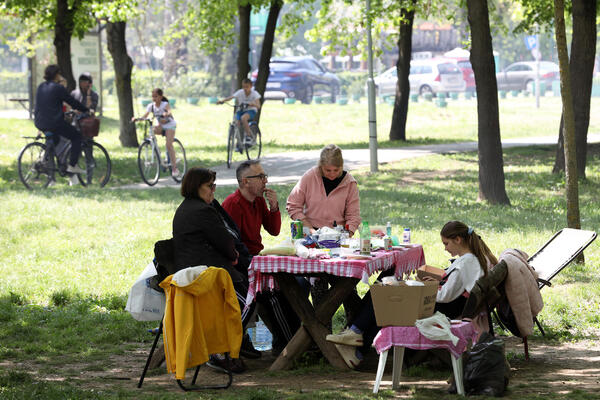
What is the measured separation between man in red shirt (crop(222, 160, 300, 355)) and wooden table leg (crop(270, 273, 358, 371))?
37cm

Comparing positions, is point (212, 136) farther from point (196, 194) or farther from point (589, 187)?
point (196, 194)

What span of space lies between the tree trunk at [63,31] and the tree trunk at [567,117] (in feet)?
44.0

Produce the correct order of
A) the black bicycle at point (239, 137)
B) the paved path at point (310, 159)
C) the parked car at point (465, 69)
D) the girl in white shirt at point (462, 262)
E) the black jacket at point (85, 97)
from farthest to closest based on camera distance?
the parked car at point (465, 69) < the black bicycle at point (239, 137) < the paved path at point (310, 159) < the black jacket at point (85, 97) < the girl in white shirt at point (462, 262)

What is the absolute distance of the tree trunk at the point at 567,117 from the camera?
9.69m

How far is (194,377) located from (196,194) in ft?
4.43

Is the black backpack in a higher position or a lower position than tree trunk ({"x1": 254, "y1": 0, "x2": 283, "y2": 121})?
lower

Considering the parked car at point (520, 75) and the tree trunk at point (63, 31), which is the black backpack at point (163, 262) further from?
the parked car at point (520, 75)

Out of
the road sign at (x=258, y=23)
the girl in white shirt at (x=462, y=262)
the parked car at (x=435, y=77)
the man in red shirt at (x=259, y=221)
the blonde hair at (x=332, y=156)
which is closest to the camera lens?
the girl in white shirt at (x=462, y=262)

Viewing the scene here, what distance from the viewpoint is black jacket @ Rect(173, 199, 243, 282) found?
7051mm

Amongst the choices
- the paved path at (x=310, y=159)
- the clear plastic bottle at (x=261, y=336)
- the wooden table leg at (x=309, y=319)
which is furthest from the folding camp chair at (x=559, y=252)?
the paved path at (x=310, y=159)

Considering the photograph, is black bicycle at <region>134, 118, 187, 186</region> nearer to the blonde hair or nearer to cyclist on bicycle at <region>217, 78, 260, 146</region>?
cyclist on bicycle at <region>217, 78, 260, 146</region>

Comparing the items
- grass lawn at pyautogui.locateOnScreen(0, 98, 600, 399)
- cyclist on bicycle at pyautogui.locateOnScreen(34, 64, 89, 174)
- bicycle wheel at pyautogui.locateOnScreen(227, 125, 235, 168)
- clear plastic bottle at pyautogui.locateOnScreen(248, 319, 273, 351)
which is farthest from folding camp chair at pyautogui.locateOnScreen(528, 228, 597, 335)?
bicycle wheel at pyautogui.locateOnScreen(227, 125, 235, 168)

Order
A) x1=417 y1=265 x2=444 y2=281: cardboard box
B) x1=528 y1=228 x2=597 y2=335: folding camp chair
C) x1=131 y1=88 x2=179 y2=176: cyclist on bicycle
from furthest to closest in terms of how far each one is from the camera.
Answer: x1=131 y1=88 x2=179 y2=176: cyclist on bicycle → x1=528 y1=228 x2=597 y2=335: folding camp chair → x1=417 y1=265 x2=444 y2=281: cardboard box

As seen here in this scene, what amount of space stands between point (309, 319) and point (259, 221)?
1.36 meters
